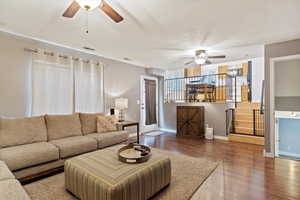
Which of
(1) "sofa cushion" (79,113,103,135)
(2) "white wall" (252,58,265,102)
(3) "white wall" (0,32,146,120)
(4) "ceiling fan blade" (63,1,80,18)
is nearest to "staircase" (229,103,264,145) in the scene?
(2) "white wall" (252,58,265,102)

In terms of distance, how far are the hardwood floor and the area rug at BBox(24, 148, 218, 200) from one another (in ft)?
0.39

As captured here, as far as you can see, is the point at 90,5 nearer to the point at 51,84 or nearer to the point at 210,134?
the point at 51,84

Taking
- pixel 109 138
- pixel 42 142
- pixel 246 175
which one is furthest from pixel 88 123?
pixel 246 175

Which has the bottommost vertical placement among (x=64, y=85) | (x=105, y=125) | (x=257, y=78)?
(x=105, y=125)

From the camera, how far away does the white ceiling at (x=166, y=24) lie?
2191 millimetres

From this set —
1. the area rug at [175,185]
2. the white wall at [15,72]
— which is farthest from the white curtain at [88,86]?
the area rug at [175,185]

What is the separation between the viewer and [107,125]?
3834mm

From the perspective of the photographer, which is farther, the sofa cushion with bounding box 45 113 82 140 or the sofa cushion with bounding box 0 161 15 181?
the sofa cushion with bounding box 45 113 82 140

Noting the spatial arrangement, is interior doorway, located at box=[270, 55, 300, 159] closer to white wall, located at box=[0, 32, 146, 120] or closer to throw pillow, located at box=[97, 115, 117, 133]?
throw pillow, located at box=[97, 115, 117, 133]

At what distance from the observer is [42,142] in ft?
9.35

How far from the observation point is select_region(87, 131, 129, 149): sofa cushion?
332cm

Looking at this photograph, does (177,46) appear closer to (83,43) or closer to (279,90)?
(83,43)

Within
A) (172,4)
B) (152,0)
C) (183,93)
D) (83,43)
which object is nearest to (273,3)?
(172,4)

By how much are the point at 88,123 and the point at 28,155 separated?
1.45 m
